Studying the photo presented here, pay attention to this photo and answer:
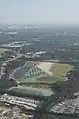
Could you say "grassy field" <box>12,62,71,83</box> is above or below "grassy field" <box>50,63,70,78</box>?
above

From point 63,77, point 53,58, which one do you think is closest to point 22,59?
point 53,58

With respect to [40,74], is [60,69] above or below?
below

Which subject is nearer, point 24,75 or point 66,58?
point 24,75

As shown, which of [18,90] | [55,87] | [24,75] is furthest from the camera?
[24,75]

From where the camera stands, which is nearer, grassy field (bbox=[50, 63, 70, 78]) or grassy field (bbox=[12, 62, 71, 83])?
grassy field (bbox=[12, 62, 71, 83])

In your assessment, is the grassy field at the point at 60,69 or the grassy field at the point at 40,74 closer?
the grassy field at the point at 40,74

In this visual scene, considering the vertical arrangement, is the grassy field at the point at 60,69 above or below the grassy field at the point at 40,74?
below

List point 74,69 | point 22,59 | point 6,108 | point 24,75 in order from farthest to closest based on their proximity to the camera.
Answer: point 22,59 → point 74,69 → point 24,75 → point 6,108

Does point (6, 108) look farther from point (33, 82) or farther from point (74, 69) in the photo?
point (74, 69)

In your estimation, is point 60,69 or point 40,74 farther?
point 60,69

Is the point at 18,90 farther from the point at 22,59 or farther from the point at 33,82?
the point at 22,59
